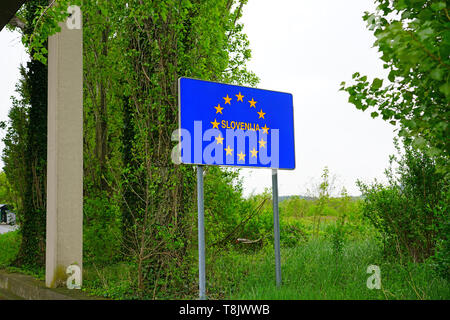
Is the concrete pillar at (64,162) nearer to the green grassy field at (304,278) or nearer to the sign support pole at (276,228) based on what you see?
the green grassy field at (304,278)

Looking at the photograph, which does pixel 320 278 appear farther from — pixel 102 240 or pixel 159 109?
pixel 102 240

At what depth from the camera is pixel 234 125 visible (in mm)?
4934

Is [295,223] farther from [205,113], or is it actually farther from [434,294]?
[205,113]

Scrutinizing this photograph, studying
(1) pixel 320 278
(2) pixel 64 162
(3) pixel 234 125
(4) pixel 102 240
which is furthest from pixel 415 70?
(4) pixel 102 240

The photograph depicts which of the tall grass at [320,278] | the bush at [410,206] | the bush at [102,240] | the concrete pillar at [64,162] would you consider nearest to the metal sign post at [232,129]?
the tall grass at [320,278]

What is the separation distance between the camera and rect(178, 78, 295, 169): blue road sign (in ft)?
15.0

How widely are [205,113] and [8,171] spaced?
28.2 feet

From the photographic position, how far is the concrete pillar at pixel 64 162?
6.89m

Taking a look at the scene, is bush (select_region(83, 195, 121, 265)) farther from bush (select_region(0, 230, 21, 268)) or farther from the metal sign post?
the metal sign post

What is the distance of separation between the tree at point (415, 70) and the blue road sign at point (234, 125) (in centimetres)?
142
